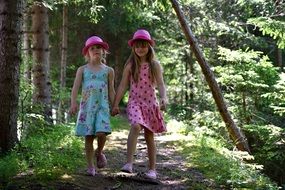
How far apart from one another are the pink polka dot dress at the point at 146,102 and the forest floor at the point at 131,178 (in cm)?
75

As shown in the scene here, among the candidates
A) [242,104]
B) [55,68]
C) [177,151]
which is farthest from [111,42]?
[177,151]

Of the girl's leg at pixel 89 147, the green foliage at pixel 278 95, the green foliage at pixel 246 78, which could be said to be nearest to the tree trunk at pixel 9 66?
the girl's leg at pixel 89 147

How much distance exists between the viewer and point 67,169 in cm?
639

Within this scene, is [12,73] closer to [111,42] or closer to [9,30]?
[9,30]

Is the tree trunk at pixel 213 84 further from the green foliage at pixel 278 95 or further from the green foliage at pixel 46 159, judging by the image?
the green foliage at pixel 46 159

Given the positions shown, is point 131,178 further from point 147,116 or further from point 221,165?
point 221,165

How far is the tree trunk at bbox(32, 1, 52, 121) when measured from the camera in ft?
37.1

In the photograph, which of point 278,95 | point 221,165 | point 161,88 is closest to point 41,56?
point 221,165

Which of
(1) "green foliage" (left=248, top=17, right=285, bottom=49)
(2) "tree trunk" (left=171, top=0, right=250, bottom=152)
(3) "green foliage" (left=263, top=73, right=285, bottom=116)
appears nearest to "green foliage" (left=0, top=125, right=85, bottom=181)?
(2) "tree trunk" (left=171, top=0, right=250, bottom=152)

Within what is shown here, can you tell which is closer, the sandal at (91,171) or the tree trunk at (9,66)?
the sandal at (91,171)

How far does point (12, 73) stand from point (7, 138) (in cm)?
102

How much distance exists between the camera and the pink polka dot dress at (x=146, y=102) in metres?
6.13

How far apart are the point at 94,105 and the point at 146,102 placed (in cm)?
75

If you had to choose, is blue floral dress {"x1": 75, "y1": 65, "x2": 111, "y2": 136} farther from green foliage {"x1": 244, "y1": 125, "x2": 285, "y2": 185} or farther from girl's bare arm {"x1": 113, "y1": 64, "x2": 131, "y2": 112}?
green foliage {"x1": 244, "y1": 125, "x2": 285, "y2": 185}
